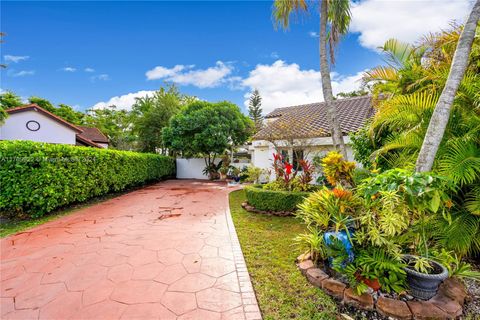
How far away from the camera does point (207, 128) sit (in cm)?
1520

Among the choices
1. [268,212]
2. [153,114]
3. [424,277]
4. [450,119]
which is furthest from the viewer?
[153,114]

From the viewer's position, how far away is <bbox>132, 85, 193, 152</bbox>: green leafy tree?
66.6 ft

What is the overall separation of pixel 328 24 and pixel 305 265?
803cm

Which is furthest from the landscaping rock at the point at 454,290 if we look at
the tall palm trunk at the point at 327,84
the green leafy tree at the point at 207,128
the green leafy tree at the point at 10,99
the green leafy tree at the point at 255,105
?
the green leafy tree at the point at 255,105

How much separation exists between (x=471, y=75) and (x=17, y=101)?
37.9 m

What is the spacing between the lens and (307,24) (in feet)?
24.7

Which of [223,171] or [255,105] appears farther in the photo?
[255,105]

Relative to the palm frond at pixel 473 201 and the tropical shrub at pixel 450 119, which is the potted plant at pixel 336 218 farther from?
the palm frond at pixel 473 201

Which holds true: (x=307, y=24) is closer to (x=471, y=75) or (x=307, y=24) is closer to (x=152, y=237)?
(x=471, y=75)

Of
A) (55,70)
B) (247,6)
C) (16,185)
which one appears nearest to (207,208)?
(16,185)

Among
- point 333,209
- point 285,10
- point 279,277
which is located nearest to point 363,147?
point 333,209

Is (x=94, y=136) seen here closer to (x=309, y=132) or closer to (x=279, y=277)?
(x=309, y=132)

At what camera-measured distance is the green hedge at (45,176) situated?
5913mm

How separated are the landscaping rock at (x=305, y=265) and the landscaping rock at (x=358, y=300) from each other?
2.33ft
